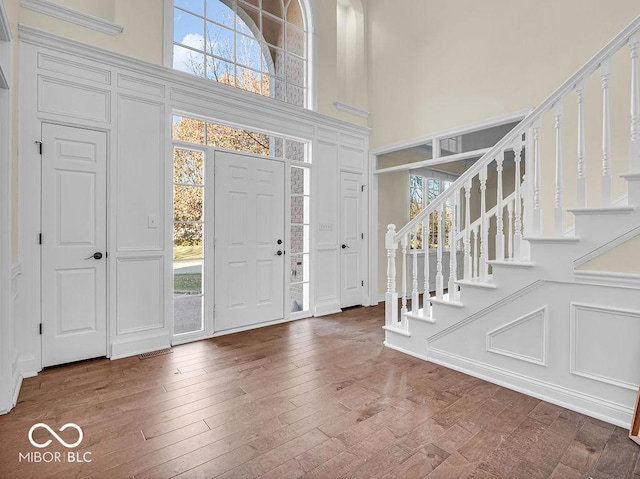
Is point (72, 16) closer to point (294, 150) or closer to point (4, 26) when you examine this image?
point (4, 26)

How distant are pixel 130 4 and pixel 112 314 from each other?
9.20 ft

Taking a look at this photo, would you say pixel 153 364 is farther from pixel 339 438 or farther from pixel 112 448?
pixel 339 438

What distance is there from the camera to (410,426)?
6.59 feet

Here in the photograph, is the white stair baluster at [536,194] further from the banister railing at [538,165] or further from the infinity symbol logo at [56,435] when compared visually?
the infinity symbol logo at [56,435]

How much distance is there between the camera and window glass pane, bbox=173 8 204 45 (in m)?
3.53

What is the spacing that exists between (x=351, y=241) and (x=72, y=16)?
3.78 m

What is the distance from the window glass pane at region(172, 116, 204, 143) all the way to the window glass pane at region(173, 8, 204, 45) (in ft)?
2.62

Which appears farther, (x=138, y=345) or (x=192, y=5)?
(x=192, y=5)

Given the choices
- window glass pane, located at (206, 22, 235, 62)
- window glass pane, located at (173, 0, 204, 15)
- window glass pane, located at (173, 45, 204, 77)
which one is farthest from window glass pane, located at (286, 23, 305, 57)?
window glass pane, located at (173, 45, 204, 77)

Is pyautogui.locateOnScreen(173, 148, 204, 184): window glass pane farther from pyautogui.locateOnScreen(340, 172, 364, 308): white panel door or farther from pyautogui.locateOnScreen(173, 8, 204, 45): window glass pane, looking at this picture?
pyautogui.locateOnScreen(340, 172, 364, 308): white panel door

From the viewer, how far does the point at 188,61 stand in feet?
11.9

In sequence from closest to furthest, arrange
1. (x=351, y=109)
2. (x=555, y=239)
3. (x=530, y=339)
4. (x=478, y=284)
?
(x=555, y=239), (x=530, y=339), (x=478, y=284), (x=351, y=109)

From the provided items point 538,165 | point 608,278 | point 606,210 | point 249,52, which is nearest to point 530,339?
point 608,278

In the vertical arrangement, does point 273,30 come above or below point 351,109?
above
